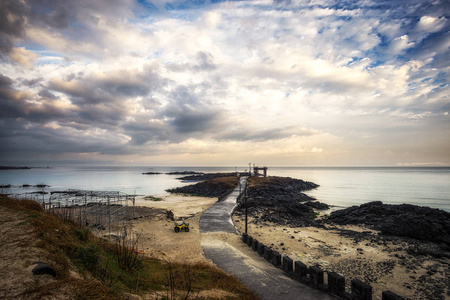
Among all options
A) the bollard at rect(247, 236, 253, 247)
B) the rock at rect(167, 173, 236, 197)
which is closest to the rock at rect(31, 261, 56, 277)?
the bollard at rect(247, 236, 253, 247)

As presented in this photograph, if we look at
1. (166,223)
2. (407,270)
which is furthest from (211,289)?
(166,223)

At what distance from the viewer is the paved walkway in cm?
936

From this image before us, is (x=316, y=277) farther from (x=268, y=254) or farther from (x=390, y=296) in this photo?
(x=268, y=254)

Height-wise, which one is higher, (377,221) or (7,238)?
(7,238)

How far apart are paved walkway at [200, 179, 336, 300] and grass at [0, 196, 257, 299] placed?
1.12 m

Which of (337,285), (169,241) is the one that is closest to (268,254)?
(337,285)

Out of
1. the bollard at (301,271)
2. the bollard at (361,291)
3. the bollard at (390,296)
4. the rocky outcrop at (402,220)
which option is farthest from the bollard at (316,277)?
the rocky outcrop at (402,220)

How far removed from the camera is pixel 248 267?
39.5 feet

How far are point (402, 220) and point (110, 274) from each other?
96.0 ft

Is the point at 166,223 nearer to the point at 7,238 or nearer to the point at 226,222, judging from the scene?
the point at 226,222

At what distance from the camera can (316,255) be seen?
1645 centimetres

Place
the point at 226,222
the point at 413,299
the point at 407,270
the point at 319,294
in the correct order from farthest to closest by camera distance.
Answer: the point at 226,222, the point at 407,270, the point at 413,299, the point at 319,294

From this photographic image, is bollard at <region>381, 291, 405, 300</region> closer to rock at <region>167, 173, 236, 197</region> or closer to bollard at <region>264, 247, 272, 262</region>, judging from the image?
bollard at <region>264, 247, 272, 262</region>

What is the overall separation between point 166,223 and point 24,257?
63.5 feet
